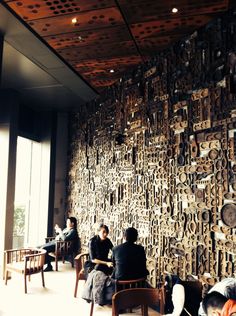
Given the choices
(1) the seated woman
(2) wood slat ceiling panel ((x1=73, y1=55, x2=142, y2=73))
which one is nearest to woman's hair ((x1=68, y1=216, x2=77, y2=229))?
(1) the seated woman

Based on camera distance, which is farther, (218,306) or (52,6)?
(52,6)

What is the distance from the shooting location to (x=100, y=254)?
171 inches

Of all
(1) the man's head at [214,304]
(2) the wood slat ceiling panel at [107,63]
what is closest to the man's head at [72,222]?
(2) the wood slat ceiling panel at [107,63]

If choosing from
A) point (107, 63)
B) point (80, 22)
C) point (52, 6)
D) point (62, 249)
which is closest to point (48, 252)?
point (62, 249)

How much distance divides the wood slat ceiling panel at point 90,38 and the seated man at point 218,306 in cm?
285

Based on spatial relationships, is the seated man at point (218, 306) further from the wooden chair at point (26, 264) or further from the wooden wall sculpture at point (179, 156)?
the wooden chair at point (26, 264)

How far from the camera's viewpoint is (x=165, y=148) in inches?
161

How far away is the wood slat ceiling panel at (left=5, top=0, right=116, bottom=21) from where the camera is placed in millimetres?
3188

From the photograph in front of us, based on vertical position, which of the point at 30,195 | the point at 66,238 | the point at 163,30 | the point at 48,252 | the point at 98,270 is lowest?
the point at 48,252

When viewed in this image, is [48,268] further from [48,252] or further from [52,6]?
[52,6]

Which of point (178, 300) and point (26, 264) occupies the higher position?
point (178, 300)

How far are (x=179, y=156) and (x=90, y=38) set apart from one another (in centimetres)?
176

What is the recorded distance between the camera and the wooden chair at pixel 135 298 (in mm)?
2303

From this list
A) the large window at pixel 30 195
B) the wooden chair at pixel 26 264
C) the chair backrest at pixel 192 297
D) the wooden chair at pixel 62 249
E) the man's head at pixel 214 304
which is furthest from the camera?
the large window at pixel 30 195
